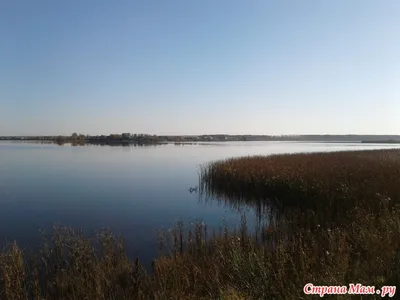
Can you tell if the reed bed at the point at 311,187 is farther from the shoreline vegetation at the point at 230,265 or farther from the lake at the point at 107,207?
the lake at the point at 107,207

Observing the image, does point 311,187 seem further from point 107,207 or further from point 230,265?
point 107,207

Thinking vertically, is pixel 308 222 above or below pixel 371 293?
below

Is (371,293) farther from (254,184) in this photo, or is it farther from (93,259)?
(254,184)

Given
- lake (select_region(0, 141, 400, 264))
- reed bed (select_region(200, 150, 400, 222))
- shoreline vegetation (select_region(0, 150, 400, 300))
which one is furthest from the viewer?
lake (select_region(0, 141, 400, 264))

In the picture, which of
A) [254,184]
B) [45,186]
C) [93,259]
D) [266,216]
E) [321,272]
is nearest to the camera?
[321,272]

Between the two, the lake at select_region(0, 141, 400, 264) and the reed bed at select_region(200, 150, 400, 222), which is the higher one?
the reed bed at select_region(200, 150, 400, 222)

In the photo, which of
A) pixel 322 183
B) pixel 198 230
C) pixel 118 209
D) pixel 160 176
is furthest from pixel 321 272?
pixel 160 176

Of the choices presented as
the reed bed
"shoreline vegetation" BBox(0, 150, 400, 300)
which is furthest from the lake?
the reed bed

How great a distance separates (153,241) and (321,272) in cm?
682

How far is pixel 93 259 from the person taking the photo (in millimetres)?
8445

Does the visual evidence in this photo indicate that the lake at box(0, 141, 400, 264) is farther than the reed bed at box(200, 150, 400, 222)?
Yes

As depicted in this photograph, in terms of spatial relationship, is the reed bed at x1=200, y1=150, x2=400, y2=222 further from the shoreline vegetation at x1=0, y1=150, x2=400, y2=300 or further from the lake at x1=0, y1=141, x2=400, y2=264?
the lake at x1=0, y1=141, x2=400, y2=264

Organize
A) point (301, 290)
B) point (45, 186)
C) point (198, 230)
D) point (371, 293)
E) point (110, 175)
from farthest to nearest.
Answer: point (110, 175) < point (45, 186) < point (198, 230) < point (301, 290) < point (371, 293)

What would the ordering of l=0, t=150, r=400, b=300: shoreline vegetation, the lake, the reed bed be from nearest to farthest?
l=0, t=150, r=400, b=300: shoreline vegetation
the reed bed
the lake
